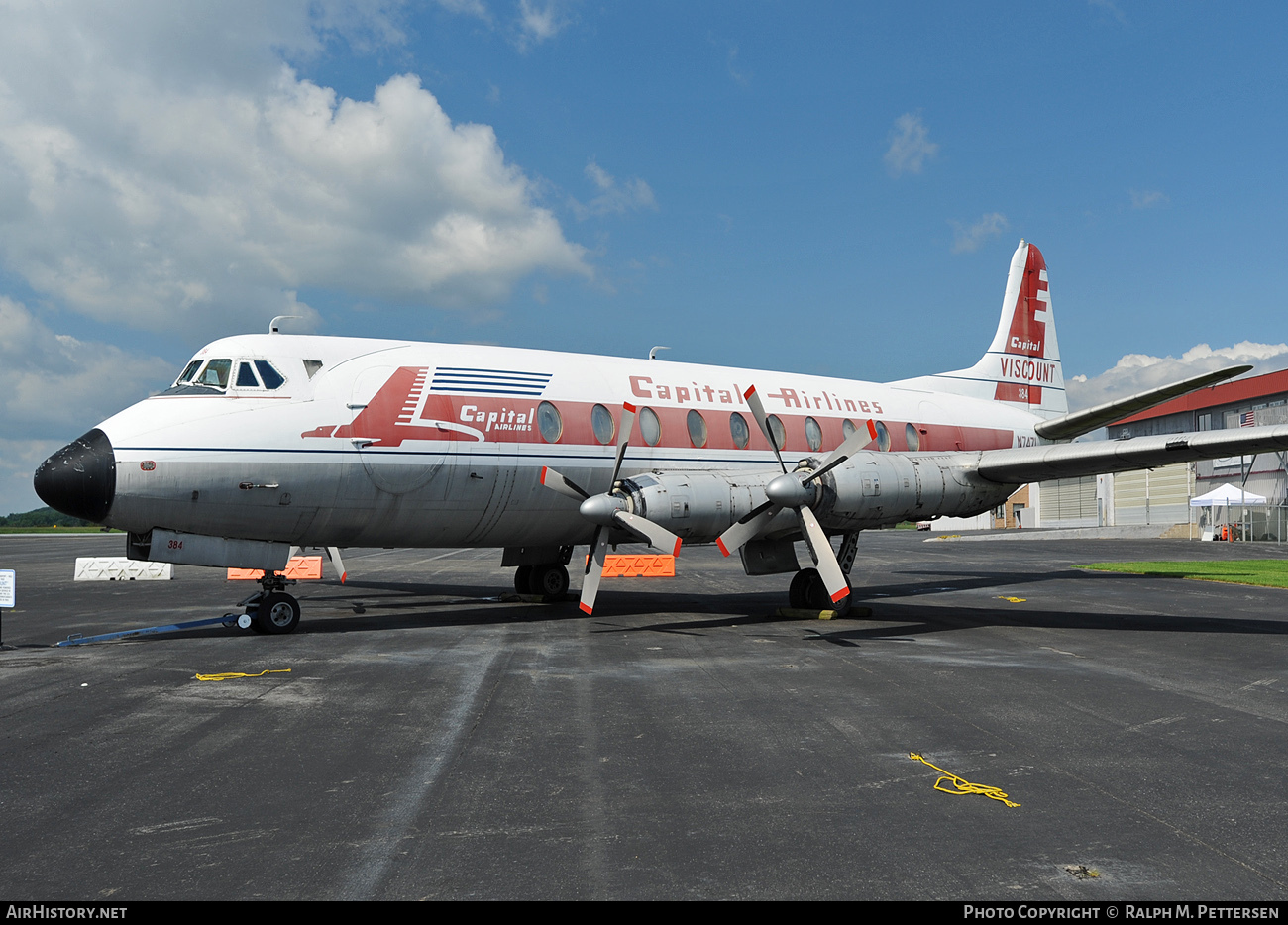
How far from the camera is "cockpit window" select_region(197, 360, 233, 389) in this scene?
14648 mm

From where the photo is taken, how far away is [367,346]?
16.0m

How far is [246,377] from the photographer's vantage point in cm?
1473

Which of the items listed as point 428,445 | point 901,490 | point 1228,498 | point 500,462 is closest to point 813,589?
point 901,490

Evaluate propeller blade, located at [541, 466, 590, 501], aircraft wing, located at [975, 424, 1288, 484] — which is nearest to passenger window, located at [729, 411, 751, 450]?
propeller blade, located at [541, 466, 590, 501]

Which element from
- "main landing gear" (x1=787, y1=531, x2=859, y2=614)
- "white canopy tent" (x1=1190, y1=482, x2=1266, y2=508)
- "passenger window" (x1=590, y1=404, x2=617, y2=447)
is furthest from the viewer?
"white canopy tent" (x1=1190, y1=482, x2=1266, y2=508)

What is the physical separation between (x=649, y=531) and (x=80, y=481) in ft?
29.2

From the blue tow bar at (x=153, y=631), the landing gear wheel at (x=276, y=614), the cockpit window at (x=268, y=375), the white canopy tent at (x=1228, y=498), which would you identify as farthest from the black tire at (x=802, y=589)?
the white canopy tent at (x=1228, y=498)

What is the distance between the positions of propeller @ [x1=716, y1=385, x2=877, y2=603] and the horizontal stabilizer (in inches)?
261

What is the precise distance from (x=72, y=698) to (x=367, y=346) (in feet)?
25.9

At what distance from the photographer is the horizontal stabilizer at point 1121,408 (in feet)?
54.7

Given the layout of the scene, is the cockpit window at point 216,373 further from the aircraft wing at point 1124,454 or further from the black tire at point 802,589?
the aircraft wing at point 1124,454

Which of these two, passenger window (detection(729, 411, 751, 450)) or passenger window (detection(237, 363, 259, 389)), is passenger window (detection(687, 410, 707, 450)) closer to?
passenger window (detection(729, 411, 751, 450))
